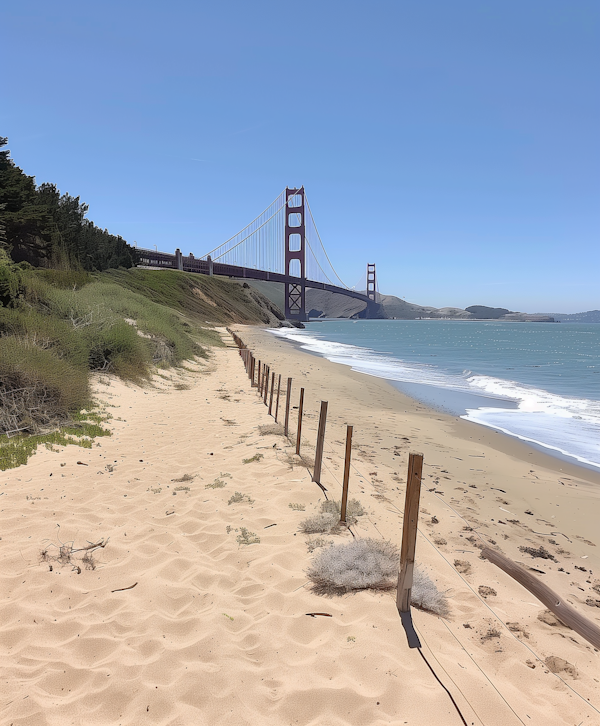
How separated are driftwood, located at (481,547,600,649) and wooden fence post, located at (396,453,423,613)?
0.66 metres

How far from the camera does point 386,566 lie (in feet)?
11.8

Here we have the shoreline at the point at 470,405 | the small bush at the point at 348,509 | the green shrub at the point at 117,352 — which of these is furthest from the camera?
the green shrub at the point at 117,352

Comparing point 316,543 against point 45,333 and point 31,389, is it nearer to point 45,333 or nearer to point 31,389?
point 31,389

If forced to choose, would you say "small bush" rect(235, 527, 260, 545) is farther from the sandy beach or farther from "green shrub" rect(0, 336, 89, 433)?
"green shrub" rect(0, 336, 89, 433)

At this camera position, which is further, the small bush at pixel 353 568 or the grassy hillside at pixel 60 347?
the grassy hillside at pixel 60 347

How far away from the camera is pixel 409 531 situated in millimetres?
3104

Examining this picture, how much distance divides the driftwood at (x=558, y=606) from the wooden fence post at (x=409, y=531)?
66 centimetres

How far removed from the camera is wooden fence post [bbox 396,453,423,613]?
3094mm

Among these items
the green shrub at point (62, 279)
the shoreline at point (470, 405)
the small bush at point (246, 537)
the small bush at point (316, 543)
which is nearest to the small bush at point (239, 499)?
the small bush at point (246, 537)

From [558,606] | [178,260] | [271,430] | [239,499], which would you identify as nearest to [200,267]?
[178,260]

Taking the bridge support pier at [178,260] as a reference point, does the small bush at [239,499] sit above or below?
below

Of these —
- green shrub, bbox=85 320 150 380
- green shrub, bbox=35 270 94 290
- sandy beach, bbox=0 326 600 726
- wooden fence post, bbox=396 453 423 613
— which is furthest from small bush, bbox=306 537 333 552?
green shrub, bbox=35 270 94 290

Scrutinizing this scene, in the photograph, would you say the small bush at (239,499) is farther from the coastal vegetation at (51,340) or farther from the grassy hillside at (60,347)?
the grassy hillside at (60,347)

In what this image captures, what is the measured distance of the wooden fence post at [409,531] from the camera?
309 cm
